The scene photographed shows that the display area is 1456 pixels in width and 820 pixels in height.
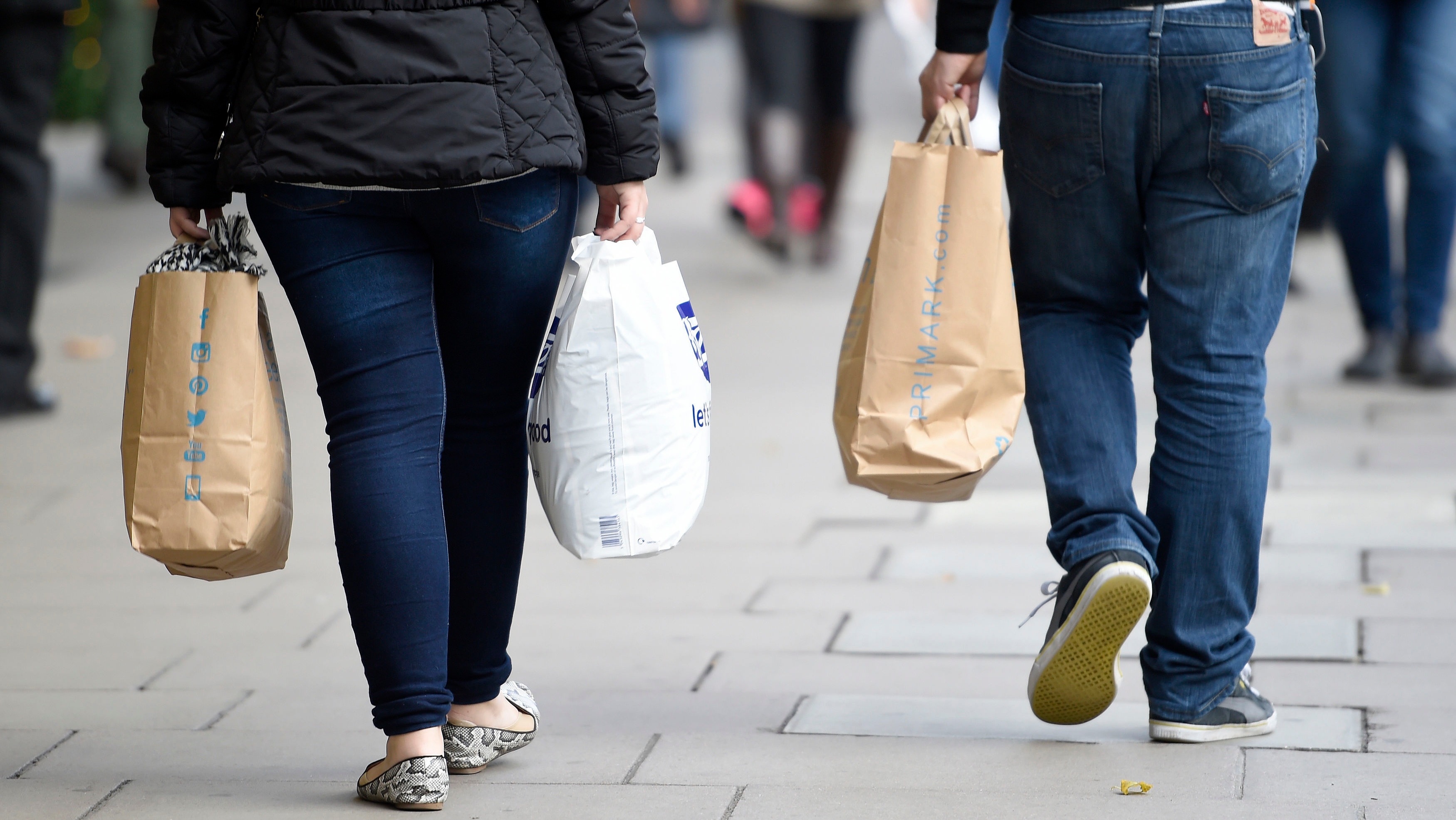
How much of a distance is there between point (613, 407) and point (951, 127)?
0.70m

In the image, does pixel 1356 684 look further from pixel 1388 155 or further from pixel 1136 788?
pixel 1388 155

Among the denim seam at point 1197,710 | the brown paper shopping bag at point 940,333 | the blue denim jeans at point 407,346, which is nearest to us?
the blue denim jeans at point 407,346

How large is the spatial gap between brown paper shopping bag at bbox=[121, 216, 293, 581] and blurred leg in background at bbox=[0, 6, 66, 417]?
324 centimetres

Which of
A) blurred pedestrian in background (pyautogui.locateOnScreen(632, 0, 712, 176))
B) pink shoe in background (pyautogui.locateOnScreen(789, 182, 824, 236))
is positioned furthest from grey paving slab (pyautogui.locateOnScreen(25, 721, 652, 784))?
blurred pedestrian in background (pyautogui.locateOnScreen(632, 0, 712, 176))

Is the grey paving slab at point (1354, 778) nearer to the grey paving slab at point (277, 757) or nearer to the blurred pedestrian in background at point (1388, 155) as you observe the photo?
the grey paving slab at point (277, 757)

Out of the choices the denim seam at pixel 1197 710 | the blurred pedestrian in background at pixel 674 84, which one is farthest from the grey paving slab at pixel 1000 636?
the blurred pedestrian in background at pixel 674 84

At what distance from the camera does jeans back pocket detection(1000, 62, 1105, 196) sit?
9.17 ft

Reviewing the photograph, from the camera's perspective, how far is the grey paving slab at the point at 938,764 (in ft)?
9.00

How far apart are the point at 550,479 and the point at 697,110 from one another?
13.3 metres

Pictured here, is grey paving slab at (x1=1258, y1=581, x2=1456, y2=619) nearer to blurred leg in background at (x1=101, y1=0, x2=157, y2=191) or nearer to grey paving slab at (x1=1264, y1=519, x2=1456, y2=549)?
grey paving slab at (x1=1264, y1=519, x2=1456, y2=549)

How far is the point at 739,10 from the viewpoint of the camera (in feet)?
26.3

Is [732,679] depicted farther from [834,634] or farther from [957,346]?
[957,346]

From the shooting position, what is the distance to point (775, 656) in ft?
11.4

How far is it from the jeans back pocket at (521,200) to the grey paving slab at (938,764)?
880 millimetres
